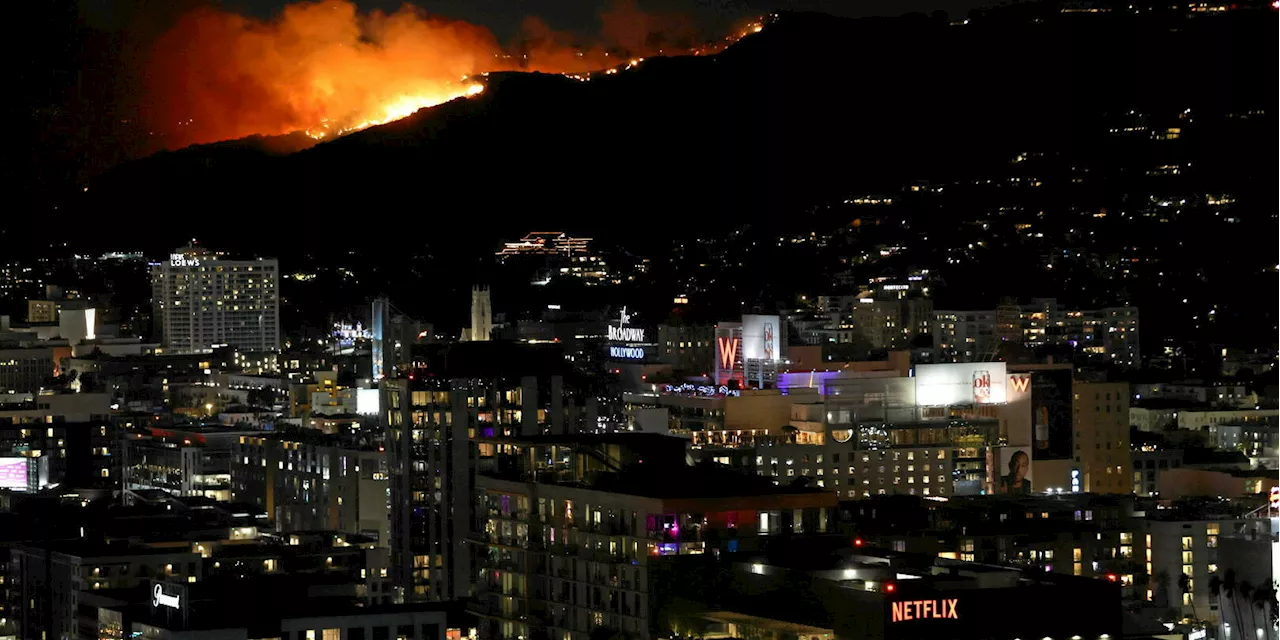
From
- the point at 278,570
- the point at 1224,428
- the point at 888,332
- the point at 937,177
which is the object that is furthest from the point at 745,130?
the point at 278,570

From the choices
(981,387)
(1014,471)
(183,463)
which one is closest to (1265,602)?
(1014,471)

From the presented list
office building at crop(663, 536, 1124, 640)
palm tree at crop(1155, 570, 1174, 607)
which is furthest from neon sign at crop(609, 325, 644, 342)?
office building at crop(663, 536, 1124, 640)

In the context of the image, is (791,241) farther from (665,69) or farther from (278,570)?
(278,570)

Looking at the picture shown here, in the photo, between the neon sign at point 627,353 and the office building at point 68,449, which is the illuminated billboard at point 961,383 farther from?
the office building at point 68,449

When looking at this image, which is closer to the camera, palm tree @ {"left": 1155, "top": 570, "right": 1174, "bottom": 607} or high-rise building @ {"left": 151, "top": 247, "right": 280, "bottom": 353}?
palm tree @ {"left": 1155, "top": 570, "right": 1174, "bottom": 607}

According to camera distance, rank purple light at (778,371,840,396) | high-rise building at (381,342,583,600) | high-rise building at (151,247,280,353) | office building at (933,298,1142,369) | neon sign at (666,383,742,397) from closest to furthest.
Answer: high-rise building at (381,342,583,600)
neon sign at (666,383,742,397)
purple light at (778,371,840,396)
office building at (933,298,1142,369)
high-rise building at (151,247,280,353)

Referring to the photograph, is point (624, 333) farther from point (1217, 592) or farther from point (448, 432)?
point (448, 432)

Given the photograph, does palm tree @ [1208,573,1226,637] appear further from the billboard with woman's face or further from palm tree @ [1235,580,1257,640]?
the billboard with woman's face
